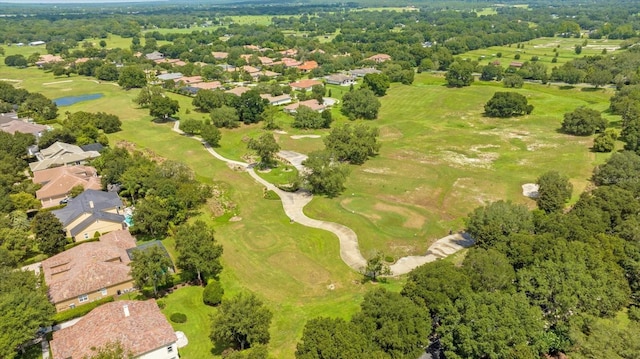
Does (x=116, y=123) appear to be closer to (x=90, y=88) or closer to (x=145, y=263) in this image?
(x=90, y=88)

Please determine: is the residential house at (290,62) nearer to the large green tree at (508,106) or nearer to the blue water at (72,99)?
the blue water at (72,99)

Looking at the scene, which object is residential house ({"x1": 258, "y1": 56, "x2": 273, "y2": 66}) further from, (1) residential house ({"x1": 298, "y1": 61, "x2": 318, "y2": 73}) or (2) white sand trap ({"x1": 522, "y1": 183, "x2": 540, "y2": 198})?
(2) white sand trap ({"x1": 522, "y1": 183, "x2": 540, "y2": 198})

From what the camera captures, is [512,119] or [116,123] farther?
[512,119]

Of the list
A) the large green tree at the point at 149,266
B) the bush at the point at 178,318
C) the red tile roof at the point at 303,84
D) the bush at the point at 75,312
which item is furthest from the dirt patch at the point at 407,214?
the red tile roof at the point at 303,84

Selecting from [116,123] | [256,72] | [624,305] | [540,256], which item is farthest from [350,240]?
[256,72]

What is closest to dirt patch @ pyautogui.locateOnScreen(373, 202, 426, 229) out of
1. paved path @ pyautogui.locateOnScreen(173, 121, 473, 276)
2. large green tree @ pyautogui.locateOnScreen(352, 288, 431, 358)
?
paved path @ pyautogui.locateOnScreen(173, 121, 473, 276)
